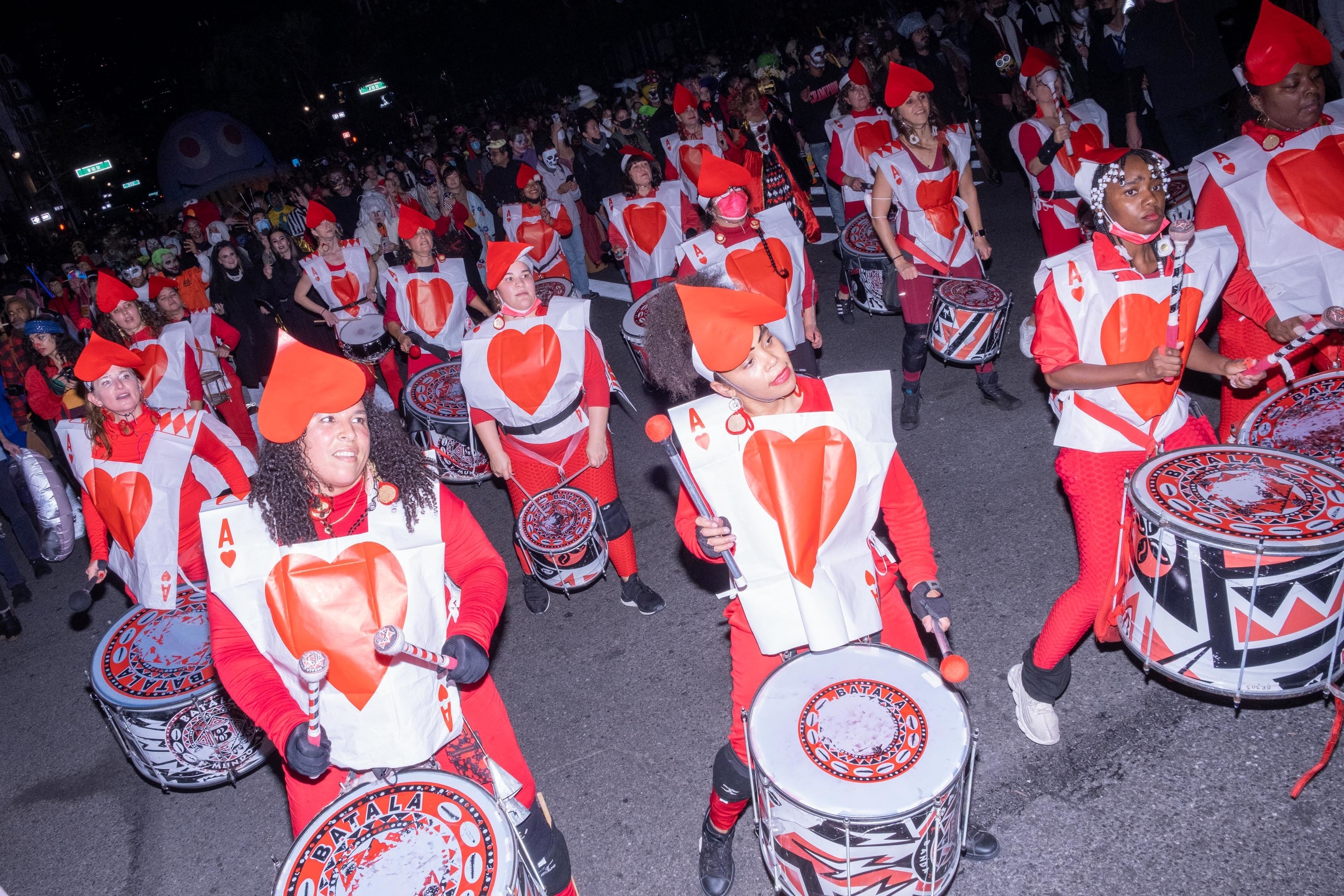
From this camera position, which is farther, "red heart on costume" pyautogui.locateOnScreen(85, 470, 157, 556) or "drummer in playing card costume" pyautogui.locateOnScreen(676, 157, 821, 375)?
"drummer in playing card costume" pyautogui.locateOnScreen(676, 157, 821, 375)

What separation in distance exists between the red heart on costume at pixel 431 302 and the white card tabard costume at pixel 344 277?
1.35 metres

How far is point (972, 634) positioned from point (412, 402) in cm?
367

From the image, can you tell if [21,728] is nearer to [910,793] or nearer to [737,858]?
[737,858]

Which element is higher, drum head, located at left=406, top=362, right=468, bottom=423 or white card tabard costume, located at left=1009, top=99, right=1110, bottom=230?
white card tabard costume, located at left=1009, top=99, right=1110, bottom=230

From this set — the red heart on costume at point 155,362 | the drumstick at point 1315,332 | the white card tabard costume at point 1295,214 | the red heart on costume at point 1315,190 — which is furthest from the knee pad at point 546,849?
the red heart on costume at point 155,362

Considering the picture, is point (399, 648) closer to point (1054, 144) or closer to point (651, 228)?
point (1054, 144)

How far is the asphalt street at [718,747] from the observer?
10.3 ft

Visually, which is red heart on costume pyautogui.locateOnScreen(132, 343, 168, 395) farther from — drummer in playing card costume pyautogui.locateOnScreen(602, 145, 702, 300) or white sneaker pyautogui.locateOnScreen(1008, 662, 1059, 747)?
white sneaker pyautogui.locateOnScreen(1008, 662, 1059, 747)

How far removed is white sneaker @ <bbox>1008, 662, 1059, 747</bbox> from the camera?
140 inches

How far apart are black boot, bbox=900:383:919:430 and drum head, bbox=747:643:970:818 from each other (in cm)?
386

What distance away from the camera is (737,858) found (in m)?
3.48

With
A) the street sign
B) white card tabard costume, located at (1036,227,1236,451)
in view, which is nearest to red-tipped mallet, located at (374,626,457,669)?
white card tabard costume, located at (1036,227,1236,451)

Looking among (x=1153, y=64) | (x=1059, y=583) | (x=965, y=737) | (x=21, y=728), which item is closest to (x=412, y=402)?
(x=21, y=728)

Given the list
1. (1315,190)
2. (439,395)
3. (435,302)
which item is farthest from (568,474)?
(1315,190)
